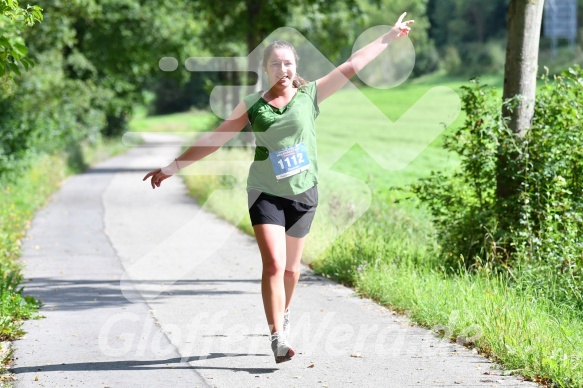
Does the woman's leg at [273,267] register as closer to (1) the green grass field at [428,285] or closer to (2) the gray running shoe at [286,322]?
(2) the gray running shoe at [286,322]

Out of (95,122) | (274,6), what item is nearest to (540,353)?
(274,6)

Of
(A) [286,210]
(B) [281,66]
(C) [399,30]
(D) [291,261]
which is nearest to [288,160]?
(A) [286,210]

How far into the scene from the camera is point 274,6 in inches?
1101

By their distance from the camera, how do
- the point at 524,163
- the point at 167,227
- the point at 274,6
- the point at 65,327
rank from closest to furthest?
1. the point at 65,327
2. the point at 524,163
3. the point at 167,227
4. the point at 274,6

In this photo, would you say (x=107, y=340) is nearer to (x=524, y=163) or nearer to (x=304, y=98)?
(x=304, y=98)

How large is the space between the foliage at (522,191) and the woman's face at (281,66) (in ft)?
9.54

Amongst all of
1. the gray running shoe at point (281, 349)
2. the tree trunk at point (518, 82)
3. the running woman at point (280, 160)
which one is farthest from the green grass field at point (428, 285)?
the running woman at point (280, 160)

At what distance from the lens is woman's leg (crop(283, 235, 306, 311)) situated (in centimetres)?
659

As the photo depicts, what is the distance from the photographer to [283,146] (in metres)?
6.26

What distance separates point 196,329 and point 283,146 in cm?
213

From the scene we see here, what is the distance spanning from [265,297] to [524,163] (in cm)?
350

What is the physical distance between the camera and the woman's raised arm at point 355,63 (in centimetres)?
644

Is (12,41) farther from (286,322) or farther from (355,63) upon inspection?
(286,322)

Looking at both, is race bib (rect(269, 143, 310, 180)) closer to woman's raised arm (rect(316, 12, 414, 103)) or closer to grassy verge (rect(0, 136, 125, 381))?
woman's raised arm (rect(316, 12, 414, 103))
